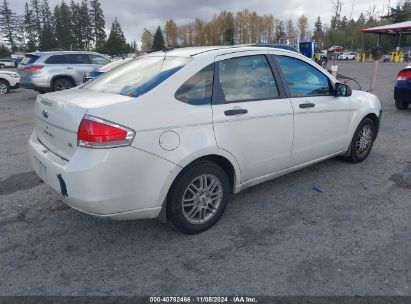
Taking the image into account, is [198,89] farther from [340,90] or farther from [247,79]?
[340,90]

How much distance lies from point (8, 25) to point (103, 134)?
105 m

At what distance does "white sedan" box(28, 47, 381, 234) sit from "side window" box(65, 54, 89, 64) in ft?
35.2

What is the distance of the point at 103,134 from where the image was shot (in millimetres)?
2564

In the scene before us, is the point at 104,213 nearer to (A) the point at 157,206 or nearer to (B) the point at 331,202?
(A) the point at 157,206

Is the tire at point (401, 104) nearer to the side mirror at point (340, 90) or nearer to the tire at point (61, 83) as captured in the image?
the side mirror at point (340, 90)

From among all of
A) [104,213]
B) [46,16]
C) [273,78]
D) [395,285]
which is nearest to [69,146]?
[104,213]

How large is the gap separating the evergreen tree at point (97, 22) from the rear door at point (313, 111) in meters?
96.7

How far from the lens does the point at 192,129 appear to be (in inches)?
115

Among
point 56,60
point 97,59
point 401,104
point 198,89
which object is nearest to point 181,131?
point 198,89

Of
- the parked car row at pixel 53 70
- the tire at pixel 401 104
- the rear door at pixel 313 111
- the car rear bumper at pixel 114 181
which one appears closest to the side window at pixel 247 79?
the rear door at pixel 313 111

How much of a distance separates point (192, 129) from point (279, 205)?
152 cm

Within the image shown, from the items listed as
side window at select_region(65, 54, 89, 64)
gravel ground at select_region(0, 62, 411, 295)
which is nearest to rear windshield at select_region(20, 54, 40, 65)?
side window at select_region(65, 54, 89, 64)

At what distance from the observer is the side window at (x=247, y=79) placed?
3287mm

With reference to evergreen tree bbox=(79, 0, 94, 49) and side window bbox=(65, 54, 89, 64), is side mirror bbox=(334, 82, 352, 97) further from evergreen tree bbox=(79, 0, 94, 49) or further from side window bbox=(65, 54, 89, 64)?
evergreen tree bbox=(79, 0, 94, 49)
